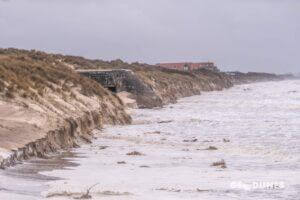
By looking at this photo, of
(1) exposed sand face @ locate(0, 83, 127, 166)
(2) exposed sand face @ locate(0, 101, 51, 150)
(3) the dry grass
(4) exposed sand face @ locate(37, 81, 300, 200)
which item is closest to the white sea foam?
(4) exposed sand face @ locate(37, 81, 300, 200)

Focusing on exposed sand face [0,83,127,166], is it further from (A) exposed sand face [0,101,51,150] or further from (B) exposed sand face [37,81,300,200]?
(B) exposed sand face [37,81,300,200]

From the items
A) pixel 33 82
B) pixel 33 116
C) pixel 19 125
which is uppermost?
pixel 33 82

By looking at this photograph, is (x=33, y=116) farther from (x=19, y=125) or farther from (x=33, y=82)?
(x=33, y=82)

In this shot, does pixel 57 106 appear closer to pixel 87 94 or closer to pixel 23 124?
pixel 23 124

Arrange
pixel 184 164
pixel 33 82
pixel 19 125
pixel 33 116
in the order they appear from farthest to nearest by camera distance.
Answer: pixel 33 82
pixel 33 116
pixel 19 125
pixel 184 164

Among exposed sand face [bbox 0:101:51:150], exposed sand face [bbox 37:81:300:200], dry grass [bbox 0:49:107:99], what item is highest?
dry grass [bbox 0:49:107:99]

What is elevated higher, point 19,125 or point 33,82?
point 33,82

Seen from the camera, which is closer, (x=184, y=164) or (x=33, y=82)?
(x=184, y=164)

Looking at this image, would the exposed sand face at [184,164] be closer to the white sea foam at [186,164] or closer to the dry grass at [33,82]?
the white sea foam at [186,164]

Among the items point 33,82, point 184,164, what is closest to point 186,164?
point 184,164

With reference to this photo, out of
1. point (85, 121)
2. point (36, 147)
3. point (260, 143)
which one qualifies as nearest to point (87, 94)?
point (85, 121)

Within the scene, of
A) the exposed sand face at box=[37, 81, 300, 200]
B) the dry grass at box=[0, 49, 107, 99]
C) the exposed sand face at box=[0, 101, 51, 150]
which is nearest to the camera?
the exposed sand face at box=[37, 81, 300, 200]

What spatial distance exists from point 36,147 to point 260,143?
10.1 metres

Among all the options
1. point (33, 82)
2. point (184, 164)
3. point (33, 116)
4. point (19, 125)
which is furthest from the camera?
point (33, 82)
